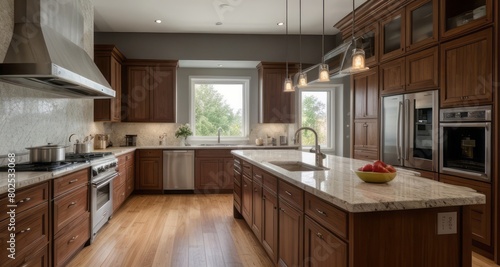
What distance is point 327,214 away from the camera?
1690mm

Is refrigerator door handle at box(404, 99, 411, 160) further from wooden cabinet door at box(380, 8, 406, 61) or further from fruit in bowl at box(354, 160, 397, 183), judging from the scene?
fruit in bowl at box(354, 160, 397, 183)

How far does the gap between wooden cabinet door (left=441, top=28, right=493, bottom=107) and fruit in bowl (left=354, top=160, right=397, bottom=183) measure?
169 cm

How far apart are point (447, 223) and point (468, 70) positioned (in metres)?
2.12

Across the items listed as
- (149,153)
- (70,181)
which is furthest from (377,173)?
(149,153)

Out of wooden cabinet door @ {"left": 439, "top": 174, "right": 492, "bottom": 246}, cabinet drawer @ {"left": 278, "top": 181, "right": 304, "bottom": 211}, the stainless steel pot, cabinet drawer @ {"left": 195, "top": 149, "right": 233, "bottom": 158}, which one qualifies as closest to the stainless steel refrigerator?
wooden cabinet door @ {"left": 439, "top": 174, "right": 492, "bottom": 246}

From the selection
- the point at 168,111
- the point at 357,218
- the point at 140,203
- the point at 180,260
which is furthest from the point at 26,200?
the point at 168,111

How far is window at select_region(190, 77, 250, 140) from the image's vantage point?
6.72m

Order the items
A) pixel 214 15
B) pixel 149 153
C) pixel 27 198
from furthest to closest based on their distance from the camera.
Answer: pixel 149 153 < pixel 214 15 < pixel 27 198

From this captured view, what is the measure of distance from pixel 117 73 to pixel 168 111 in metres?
1.12

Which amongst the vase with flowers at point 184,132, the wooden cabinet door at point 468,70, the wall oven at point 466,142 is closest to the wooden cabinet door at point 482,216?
the wall oven at point 466,142

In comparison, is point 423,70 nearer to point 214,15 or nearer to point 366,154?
point 366,154

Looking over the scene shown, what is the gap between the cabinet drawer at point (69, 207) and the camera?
258cm

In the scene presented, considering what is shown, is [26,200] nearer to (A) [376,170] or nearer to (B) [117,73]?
(A) [376,170]

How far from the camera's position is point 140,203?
17.1 feet
